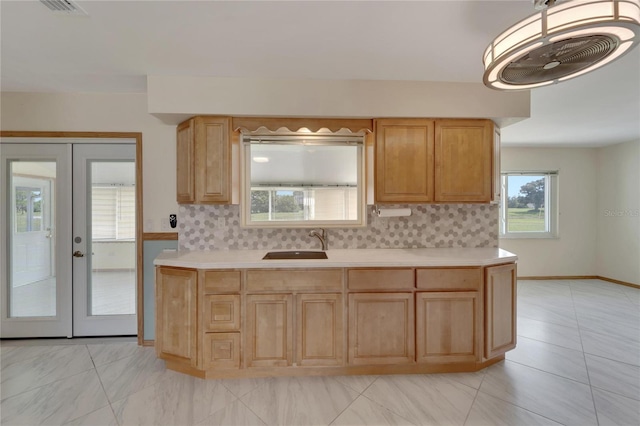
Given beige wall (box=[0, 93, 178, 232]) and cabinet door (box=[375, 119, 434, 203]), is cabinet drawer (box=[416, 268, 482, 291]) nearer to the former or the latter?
cabinet door (box=[375, 119, 434, 203])

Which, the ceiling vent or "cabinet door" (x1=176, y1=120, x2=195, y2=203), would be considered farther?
"cabinet door" (x1=176, y1=120, x2=195, y2=203)

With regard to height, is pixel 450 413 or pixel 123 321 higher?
pixel 123 321

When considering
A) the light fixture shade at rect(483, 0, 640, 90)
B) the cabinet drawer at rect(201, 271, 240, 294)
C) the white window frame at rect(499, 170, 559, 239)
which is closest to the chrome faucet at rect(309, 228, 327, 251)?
the cabinet drawer at rect(201, 271, 240, 294)

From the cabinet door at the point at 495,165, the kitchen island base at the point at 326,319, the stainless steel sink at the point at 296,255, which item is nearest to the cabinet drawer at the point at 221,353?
the kitchen island base at the point at 326,319

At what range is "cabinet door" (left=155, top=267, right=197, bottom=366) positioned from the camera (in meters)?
2.33

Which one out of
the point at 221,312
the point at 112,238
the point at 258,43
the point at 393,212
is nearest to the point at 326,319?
the point at 221,312

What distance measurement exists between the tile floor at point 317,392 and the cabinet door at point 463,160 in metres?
1.54

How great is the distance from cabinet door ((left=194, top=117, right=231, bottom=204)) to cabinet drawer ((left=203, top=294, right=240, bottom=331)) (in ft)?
2.83

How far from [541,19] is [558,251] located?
584 centimetres

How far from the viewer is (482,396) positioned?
212cm

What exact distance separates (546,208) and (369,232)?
461 centimetres

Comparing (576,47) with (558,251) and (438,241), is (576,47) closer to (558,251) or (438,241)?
(438,241)

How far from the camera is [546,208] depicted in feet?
18.4

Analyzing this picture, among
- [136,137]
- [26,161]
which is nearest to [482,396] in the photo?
[136,137]
